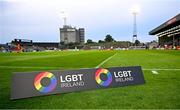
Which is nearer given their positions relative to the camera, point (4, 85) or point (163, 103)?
point (163, 103)

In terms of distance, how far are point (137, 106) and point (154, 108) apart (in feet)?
1.23

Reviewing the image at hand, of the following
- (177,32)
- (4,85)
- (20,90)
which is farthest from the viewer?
(177,32)

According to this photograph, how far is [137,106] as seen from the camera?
575 centimetres

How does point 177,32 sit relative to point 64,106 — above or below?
above

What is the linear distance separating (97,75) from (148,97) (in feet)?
5.43

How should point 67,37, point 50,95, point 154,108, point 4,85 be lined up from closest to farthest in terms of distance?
point 154,108, point 50,95, point 4,85, point 67,37

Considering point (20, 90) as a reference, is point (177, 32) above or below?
above

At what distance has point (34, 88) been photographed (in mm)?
6648

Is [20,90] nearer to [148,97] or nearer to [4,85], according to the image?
[4,85]

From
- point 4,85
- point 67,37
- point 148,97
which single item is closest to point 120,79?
point 148,97

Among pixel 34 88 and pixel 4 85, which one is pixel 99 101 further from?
pixel 4 85

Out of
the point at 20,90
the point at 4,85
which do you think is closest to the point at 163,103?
the point at 20,90

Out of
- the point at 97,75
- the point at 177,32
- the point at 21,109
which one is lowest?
the point at 21,109

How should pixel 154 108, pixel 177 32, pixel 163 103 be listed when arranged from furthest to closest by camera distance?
pixel 177 32
pixel 163 103
pixel 154 108
